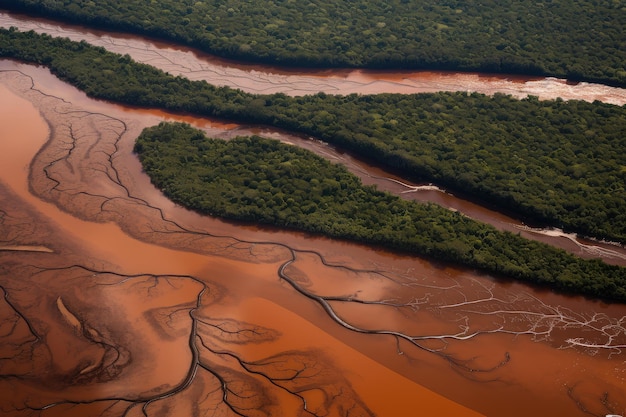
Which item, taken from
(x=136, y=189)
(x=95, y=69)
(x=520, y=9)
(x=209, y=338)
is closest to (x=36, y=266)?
(x=136, y=189)

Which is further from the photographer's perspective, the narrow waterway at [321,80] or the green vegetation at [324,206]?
the narrow waterway at [321,80]

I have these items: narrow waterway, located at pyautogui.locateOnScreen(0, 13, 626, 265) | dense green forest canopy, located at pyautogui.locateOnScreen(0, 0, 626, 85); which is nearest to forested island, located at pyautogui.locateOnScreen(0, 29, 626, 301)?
narrow waterway, located at pyautogui.locateOnScreen(0, 13, 626, 265)

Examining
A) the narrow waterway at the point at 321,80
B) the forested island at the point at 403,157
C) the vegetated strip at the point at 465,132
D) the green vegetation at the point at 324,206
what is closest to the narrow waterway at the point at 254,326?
the green vegetation at the point at 324,206

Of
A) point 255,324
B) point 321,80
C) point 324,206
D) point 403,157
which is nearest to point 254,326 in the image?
point 255,324

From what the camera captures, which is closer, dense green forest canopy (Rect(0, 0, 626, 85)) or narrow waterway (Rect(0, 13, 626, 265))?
narrow waterway (Rect(0, 13, 626, 265))

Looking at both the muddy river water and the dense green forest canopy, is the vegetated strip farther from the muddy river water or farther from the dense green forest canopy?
the dense green forest canopy

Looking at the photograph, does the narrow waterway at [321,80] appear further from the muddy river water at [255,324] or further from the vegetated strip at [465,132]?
the muddy river water at [255,324]

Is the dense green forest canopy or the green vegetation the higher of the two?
the dense green forest canopy
